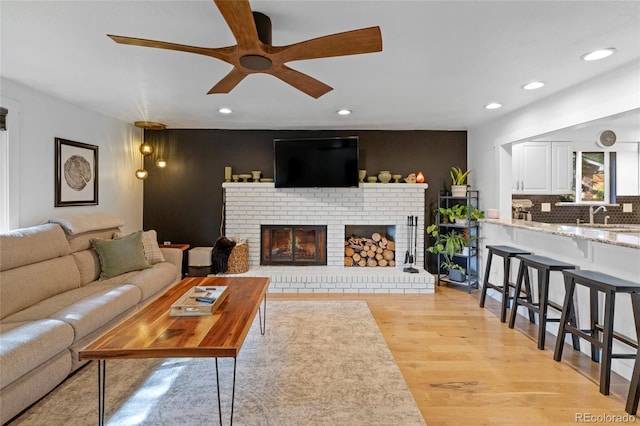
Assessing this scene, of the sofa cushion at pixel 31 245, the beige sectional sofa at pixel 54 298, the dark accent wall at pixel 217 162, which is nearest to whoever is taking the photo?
the beige sectional sofa at pixel 54 298

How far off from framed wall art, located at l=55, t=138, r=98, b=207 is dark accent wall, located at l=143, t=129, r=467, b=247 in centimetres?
108

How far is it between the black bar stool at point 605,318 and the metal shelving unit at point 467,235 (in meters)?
1.88

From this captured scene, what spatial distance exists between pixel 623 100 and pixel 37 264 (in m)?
4.71

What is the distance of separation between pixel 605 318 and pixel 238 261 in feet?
12.7

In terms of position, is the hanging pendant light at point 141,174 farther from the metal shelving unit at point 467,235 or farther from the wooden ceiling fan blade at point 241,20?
the metal shelving unit at point 467,235

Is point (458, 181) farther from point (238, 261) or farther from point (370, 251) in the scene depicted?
point (238, 261)

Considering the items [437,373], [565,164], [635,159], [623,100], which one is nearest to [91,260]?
[437,373]

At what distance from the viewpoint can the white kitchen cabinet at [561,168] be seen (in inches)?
186

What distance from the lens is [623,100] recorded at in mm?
2504

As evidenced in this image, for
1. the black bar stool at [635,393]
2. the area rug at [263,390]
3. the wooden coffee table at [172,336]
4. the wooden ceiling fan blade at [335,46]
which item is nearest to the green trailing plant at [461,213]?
the area rug at [263,390]

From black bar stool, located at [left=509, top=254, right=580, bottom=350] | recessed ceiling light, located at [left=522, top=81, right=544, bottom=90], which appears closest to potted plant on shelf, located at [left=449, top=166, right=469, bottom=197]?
black bar stool, located at [left=509, top=254, right=580, bottom=350]

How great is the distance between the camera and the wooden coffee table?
1726 millimetres

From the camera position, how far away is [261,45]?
5.61ft

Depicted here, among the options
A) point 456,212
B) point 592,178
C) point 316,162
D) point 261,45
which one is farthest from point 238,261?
point 592,178
